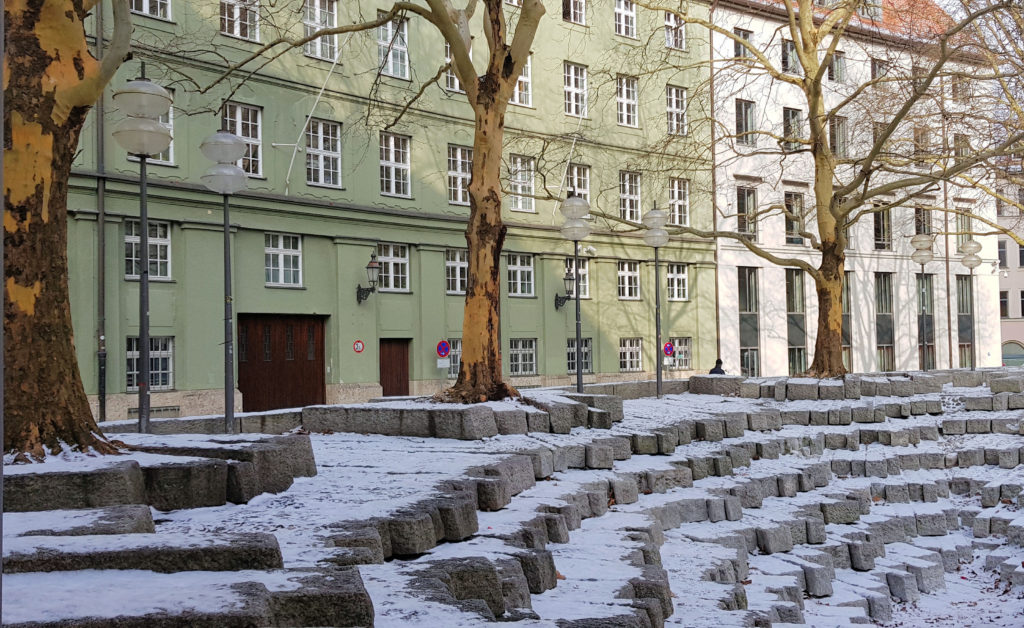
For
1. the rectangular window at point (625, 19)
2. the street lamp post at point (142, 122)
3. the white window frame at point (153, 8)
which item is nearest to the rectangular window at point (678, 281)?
the rectangular window at point (625, 19)

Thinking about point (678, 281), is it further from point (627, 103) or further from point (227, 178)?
point (227, 178)

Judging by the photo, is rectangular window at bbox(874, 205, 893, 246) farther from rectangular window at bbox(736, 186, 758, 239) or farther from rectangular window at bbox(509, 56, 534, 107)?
rectangular window at bbox(509, 56, 534, 107)

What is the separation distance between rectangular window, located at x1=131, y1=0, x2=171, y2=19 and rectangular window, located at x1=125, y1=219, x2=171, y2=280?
16.0 ft

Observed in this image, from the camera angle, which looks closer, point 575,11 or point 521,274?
point 521,274

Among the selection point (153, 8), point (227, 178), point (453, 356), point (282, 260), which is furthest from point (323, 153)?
point (227, 178)

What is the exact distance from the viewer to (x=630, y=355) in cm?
3531

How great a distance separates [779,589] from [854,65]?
35.5m

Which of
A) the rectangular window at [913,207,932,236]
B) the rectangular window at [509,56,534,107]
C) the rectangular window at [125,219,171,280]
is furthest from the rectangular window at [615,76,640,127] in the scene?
the rectangular window at [125,219,171,280]

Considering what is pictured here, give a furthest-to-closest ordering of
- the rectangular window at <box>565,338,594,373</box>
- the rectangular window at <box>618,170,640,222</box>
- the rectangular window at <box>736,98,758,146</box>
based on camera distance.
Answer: the rectangular window at <box>736,98,758,146</box>, the rectangular window at <box>618,170,640,222</box>, the rectangular window at <box>565,338,594,373</box>

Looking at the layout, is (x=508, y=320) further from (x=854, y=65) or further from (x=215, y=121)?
(x=854, y=65)

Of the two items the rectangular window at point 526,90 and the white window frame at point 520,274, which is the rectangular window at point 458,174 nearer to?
the white window frame at point 520,274

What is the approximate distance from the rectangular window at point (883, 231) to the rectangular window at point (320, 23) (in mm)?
25912

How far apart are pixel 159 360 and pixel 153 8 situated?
27.0 feet

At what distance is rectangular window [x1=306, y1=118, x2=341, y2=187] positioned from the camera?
26.9 metres
